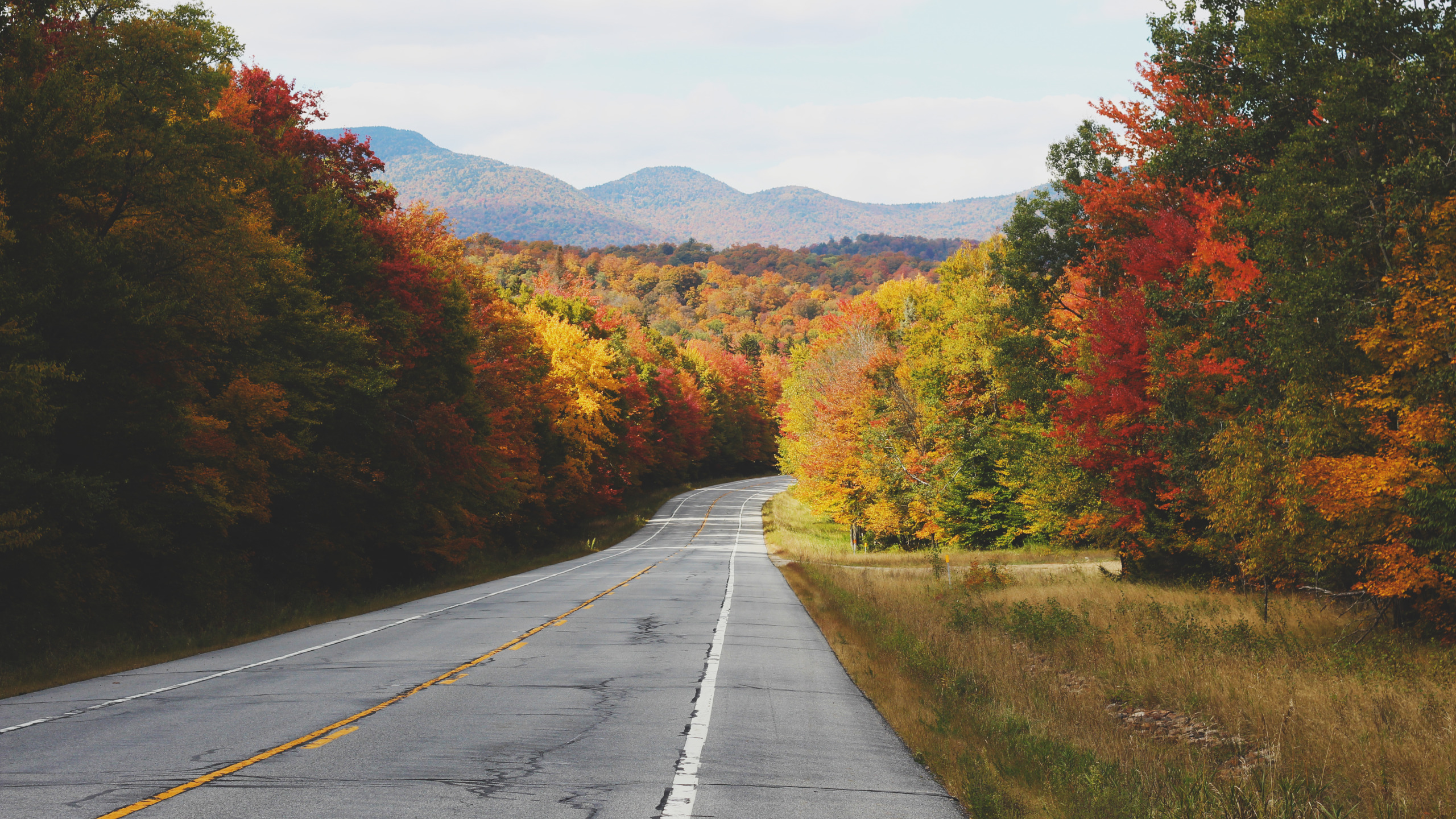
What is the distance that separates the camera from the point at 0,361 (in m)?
15.3

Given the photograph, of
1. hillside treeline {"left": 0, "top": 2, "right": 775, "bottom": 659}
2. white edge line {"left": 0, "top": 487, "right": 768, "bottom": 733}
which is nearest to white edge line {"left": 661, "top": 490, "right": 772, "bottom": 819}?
white edge line {"left": 0, "top": 487, "right": 768, "bottom": 733}

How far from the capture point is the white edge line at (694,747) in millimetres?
6613

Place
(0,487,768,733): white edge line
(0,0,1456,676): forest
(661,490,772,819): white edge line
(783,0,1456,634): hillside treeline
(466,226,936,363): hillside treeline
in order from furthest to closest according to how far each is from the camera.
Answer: (466,226,936,363): hillside treeline → (0,0,1456,676): forest → (783,0,1456,634): hillside treeline → (0,487,768,733): white edge line → (661,490,772,819): white edge line

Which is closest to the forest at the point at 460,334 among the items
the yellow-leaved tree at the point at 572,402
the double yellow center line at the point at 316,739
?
the double yellow center line at the point at 316,739

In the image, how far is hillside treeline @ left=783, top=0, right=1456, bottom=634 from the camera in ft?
47.7

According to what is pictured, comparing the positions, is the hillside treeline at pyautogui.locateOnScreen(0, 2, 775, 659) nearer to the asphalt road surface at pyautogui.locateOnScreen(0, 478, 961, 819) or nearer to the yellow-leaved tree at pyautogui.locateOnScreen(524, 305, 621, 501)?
the asphalt road surface at pyautogui.locateOnScreen(0, 478, 961, 819)

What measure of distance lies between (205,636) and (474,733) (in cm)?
1192

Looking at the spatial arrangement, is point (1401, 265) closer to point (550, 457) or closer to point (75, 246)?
point (75, 246)

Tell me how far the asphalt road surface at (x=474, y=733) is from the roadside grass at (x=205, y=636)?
2.55ft

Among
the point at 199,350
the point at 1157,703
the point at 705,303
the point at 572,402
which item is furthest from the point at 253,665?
the point at 705,303

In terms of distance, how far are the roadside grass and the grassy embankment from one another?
36.6 feet

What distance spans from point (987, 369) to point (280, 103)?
3171 centimetres

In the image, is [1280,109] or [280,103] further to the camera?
[280,103]

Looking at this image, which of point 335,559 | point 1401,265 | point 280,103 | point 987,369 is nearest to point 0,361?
point 335,559
